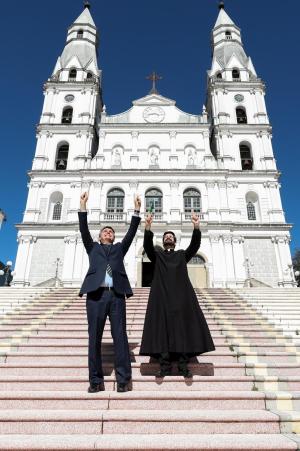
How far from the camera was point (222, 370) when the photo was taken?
15.8 feet

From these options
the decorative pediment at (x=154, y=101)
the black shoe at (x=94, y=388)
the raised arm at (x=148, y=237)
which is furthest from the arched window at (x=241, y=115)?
the black shoe at (x=94, y=388)

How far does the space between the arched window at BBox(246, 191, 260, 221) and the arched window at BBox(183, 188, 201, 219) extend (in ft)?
13.0

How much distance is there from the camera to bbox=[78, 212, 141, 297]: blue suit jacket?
423cm

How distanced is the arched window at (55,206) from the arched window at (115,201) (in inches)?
151

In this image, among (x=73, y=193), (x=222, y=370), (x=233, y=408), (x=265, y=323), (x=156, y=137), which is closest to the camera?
(x=233, y=408)

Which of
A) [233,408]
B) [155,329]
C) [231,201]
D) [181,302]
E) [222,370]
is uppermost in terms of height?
[231,201]

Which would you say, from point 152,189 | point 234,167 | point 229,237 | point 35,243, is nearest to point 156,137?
point 152,189

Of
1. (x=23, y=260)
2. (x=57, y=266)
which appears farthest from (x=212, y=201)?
(x=23, y=260)

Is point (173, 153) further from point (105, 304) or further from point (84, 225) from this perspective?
point (105, 304)

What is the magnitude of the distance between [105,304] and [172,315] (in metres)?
0.94

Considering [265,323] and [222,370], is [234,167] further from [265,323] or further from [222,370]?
[222,370]

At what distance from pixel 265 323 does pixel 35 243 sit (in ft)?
61.2

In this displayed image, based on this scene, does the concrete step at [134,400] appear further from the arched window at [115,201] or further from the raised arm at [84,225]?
the arched window at [115,201]

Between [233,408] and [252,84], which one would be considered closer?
[233,408]
